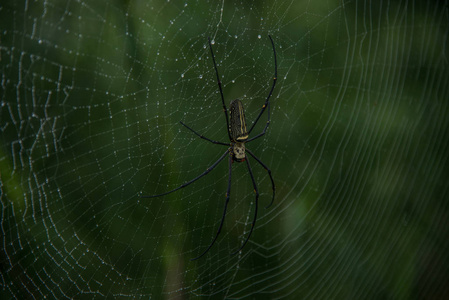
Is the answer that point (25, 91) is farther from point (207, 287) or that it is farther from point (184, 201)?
point (207, 287)

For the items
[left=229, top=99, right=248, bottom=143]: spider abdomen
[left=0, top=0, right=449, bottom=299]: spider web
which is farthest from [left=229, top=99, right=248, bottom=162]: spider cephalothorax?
[left=0, top=0, right=449, bottom=299]: spider web

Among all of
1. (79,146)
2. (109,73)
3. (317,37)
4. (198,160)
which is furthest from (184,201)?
(317,37)

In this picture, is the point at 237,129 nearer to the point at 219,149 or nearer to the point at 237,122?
the point at 237,122

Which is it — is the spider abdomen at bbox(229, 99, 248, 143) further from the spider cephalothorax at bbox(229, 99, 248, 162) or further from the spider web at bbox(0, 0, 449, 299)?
the spider web at bbox(0, 0, 449, 299)

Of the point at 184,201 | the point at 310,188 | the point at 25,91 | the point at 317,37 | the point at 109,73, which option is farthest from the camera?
the point at 310,188

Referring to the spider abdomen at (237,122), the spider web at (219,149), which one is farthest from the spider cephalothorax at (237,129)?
the spider web at (219,149)
